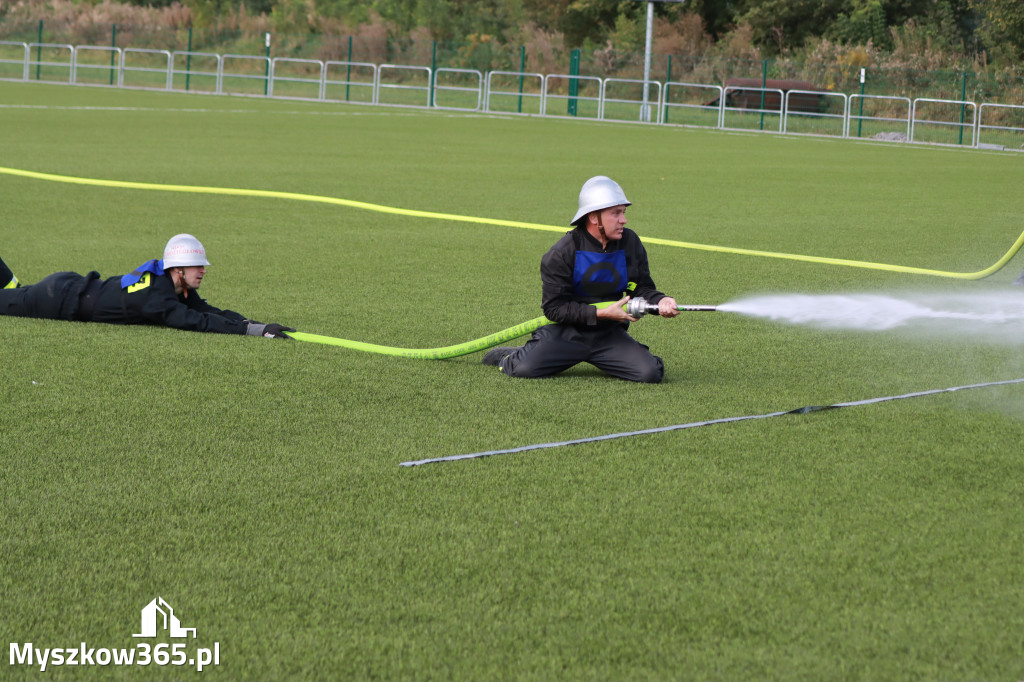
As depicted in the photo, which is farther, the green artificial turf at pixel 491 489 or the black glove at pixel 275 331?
→ the black glove at pixel 275 331

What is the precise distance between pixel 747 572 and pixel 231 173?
12869mm

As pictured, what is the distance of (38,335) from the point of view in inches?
259

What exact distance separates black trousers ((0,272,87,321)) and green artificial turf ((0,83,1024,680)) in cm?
14

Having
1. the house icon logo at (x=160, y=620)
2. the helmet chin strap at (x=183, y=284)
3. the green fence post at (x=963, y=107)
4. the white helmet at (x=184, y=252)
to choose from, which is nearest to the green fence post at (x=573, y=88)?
the green fence post at (x=963, y=107)

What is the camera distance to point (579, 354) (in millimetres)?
6098

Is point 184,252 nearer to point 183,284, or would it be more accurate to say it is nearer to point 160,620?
point 183,284

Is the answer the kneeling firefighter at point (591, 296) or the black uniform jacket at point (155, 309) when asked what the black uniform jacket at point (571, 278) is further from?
the black uniform jacket at point (155, 309)

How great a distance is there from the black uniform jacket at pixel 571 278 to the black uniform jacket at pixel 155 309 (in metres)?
1.80

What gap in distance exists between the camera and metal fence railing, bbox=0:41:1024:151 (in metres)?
31.0

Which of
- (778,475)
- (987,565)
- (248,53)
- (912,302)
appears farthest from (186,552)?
(248,53)

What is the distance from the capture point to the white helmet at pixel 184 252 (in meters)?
6.71

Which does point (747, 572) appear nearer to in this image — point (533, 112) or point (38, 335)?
point (38, 335)

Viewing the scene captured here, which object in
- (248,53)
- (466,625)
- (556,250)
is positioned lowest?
(466,625)

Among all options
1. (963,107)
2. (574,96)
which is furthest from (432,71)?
(963,107)
